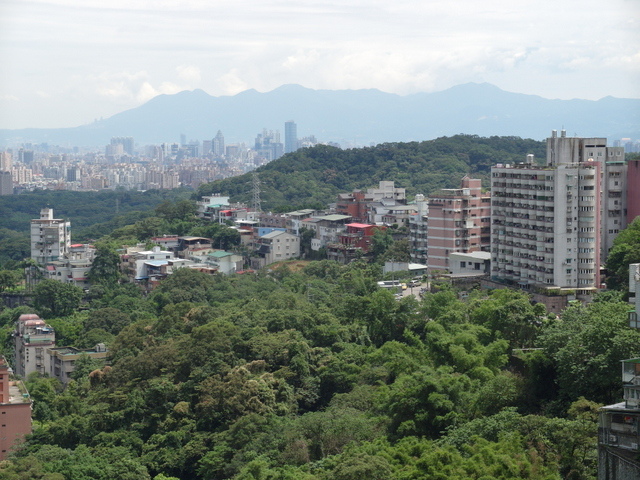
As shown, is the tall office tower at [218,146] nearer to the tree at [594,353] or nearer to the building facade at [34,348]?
the building facade at [34,348]

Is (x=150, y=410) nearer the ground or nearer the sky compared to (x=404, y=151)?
nearer the ground

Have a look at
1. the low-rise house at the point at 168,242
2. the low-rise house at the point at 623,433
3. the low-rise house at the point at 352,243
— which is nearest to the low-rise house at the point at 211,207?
the low-rise house at the point at 168,242

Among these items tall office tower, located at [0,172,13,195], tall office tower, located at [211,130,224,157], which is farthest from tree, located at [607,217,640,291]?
tall office tower, located at [211,130,224,157]

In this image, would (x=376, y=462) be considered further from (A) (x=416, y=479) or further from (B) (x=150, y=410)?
(B) (x=150, y=410)

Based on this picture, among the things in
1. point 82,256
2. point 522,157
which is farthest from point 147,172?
point 82,256

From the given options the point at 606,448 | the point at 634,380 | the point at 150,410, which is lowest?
the point at 150,410

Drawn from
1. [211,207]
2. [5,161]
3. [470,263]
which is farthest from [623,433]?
[5,161]
